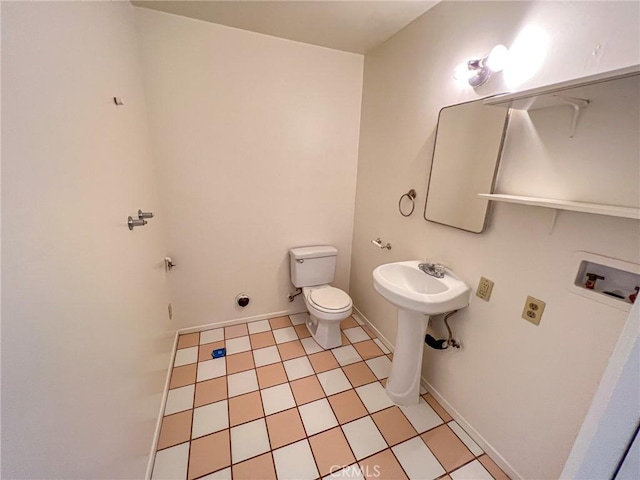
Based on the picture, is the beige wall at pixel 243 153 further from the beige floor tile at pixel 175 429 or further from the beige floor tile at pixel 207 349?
the beige floor tile at pixel 175 429

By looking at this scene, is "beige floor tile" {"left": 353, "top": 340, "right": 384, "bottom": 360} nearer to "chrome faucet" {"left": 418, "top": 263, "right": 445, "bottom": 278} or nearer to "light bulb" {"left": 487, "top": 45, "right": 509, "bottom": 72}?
"chrome faucet" {"left": 418, "top": 263, "right": 445, "bottom": 278}

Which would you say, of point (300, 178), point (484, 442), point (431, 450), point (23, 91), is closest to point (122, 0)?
point (23, 91)

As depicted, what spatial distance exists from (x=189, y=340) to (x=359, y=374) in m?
1.42

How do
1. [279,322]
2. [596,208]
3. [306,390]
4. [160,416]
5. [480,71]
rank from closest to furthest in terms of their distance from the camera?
[596,208] < [480,71] < [160,416] < [306,390] < [279,322]

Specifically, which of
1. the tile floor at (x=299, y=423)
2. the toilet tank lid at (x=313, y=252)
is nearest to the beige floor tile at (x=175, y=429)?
the tile floor at (x=299, y=423)

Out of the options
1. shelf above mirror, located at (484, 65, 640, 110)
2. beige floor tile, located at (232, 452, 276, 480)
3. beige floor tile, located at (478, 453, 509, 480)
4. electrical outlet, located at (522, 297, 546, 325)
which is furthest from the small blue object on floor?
shelf above mirror, located at (484, 65, 640, 110)

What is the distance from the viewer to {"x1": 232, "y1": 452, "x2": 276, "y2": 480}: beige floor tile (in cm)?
121

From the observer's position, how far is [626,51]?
0.82m

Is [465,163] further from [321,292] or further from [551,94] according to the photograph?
[321,292]

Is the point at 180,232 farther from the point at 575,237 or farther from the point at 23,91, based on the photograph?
the point at 575,237

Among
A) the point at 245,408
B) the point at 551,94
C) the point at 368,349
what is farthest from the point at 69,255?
the point at 368,349

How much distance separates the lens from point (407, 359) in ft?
5.13

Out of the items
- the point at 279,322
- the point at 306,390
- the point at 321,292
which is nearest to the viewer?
the point at 306,390

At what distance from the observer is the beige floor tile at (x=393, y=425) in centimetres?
142
